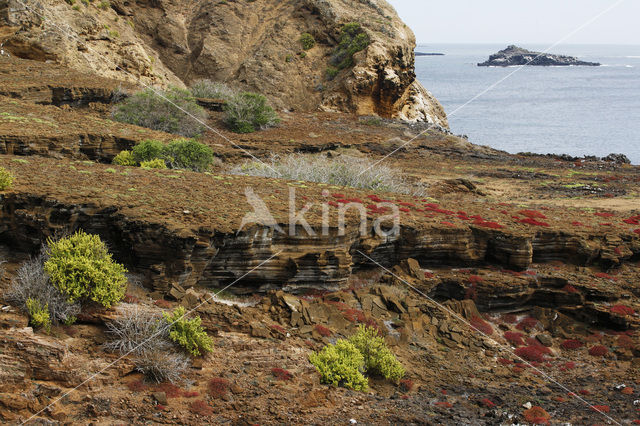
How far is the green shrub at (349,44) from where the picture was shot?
39.8m

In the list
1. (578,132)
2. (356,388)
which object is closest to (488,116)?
(578,132)

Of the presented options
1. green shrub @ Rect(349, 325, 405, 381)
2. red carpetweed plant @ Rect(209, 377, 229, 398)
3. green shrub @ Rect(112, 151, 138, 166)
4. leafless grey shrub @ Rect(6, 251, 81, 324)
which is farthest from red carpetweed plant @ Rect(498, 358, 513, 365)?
green shrub @ Rect(112, 151, 138, 166)

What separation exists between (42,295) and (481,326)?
371 inches

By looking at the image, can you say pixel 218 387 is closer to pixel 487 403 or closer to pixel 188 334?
pixel 188 334

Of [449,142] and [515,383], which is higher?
[449,142]

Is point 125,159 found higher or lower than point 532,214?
higher

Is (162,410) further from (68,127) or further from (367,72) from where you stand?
(367,72)

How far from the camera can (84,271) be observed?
9.57m

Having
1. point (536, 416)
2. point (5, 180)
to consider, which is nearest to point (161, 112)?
point (5, 180)

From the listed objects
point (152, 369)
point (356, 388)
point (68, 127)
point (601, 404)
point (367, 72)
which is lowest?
point (601, 404)

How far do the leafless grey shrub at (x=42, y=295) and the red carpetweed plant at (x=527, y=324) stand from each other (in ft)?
33.2

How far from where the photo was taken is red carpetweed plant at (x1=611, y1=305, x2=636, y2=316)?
13.8 m

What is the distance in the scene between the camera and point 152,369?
874 centimetres

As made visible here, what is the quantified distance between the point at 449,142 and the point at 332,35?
1366 cm
